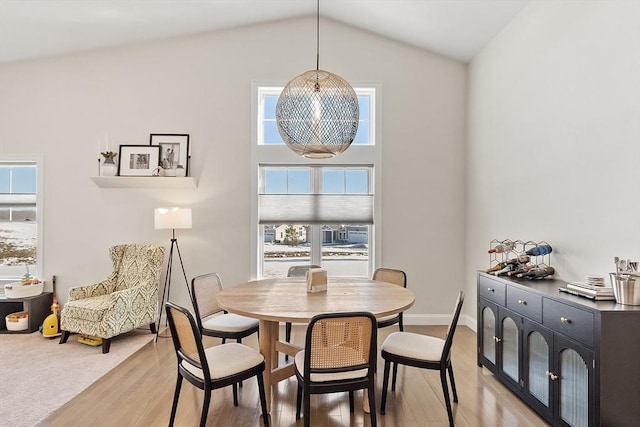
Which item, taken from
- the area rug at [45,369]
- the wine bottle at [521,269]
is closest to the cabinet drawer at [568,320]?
the wine bottle at [521,269]

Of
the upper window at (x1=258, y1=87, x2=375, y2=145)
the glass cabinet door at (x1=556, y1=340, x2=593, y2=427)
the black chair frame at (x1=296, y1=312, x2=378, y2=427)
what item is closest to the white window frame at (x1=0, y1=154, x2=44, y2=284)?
the upper window at (x1=258, y1=87, x2=375, y2=145)

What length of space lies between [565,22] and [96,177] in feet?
15.5

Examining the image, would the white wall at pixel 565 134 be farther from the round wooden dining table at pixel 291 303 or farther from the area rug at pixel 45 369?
the area rug at pixel 45 369

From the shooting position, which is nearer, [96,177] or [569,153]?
[569,153]

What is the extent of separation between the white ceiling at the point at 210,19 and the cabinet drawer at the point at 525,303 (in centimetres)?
252

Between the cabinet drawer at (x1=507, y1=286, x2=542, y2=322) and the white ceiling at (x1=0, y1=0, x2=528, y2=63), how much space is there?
252cm

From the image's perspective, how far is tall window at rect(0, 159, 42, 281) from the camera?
15.0 feet

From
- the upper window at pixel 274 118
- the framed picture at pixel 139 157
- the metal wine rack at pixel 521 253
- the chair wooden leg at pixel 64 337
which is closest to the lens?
the metal wine rack at pixel 521 253

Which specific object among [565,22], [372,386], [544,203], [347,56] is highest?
[347,56]

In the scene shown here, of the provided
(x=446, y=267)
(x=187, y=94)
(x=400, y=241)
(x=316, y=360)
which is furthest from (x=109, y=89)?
(x=446, y=267)

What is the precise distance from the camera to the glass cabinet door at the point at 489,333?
3055 millimetres

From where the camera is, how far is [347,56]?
180 inches

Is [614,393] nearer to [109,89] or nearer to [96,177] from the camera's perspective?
[96,177]

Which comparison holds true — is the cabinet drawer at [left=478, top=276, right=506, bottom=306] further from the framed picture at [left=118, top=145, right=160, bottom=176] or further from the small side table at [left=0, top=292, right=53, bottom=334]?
the small side table at [left=0, top=292, right=53, bottom=334]
